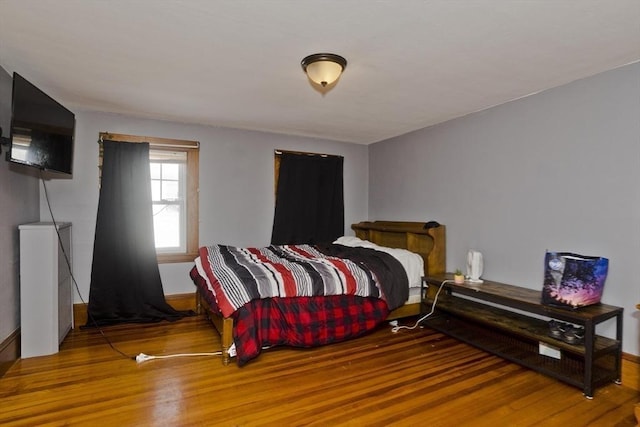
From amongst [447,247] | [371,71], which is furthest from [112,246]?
[447,247]

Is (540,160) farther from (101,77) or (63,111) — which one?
(63,111)

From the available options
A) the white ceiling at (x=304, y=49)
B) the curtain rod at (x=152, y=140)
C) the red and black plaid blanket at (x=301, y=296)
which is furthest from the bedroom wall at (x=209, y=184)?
the red and black plaid blanket at (x=301, y=296)

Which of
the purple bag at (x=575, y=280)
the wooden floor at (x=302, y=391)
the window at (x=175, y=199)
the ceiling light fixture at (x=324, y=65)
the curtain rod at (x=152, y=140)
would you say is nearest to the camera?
the wooden floor at (x=302, y=391)

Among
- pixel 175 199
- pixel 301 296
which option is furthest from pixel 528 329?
pixel 175 199

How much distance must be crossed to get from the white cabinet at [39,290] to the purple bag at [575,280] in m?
3.89

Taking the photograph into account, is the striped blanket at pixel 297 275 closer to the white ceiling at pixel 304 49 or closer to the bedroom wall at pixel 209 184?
the bedroom wall at pixel 209 184

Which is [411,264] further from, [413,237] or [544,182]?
[544,182]

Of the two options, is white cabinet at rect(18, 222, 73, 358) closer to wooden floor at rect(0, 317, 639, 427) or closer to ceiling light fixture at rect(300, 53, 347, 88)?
wooden floor at rect(0, 317, 639, 427)

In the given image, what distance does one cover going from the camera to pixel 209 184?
163 inches

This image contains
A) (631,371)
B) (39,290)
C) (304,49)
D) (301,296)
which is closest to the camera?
(304,49)

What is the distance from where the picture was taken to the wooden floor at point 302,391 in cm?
197

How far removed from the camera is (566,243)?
8.84ft

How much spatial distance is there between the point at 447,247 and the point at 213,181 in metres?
2.90

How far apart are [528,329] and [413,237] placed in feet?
5.39
